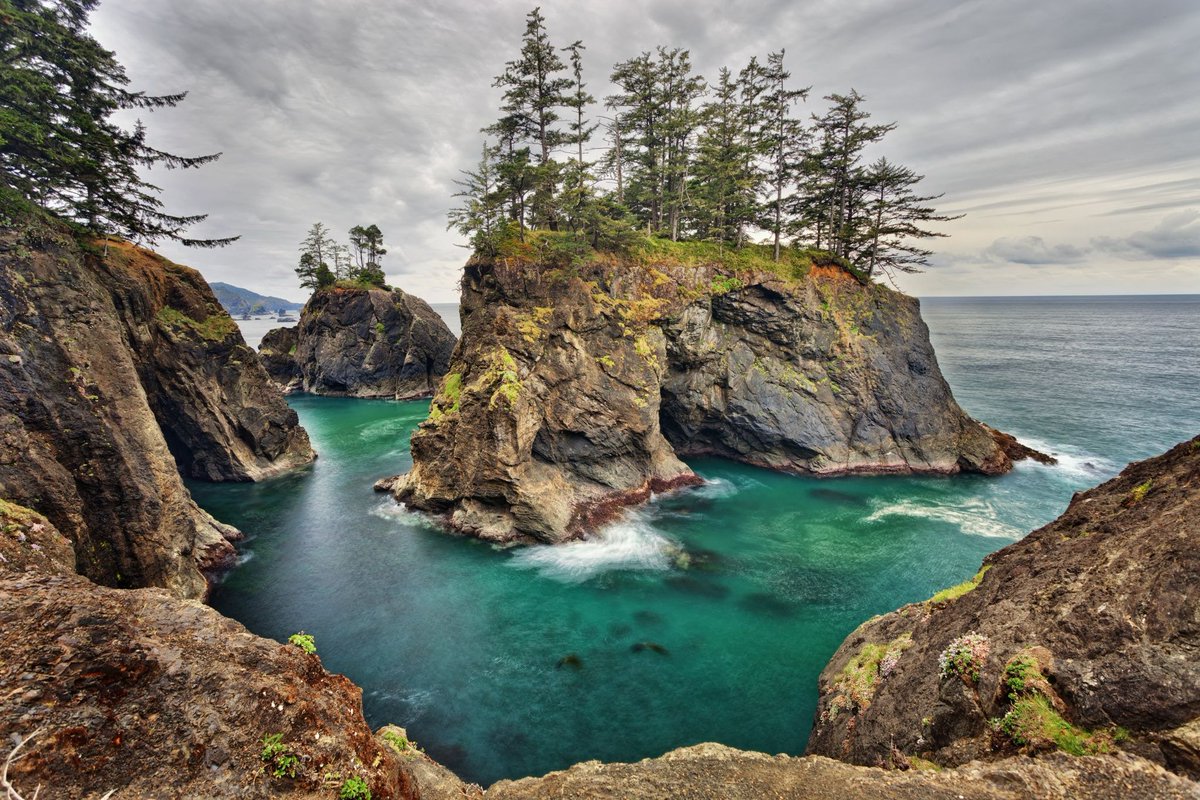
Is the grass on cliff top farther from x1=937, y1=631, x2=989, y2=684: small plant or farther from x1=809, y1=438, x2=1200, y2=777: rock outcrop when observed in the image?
x1=937, y1=631, x2=989, y2=684: small plant

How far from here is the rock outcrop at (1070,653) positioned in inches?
253

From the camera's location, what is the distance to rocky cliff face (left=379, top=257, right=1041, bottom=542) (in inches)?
1106

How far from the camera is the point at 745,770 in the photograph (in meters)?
7.96

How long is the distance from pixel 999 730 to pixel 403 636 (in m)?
19.0

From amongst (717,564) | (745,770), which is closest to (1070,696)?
(745,770)

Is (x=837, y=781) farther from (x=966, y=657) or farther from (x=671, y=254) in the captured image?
(x=671, y=254)

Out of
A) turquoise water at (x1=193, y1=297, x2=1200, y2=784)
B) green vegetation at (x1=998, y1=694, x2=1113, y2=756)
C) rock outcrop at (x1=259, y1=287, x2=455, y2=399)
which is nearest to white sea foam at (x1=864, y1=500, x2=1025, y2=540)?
turquoise water at (x1=193, y1=297, x2=1200, y2=784)

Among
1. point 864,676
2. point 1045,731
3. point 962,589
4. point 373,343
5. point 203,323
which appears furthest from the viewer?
point 373,343

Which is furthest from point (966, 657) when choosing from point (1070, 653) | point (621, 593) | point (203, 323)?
point (203, 323)

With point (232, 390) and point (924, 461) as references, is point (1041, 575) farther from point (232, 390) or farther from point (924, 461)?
point (232, 390)

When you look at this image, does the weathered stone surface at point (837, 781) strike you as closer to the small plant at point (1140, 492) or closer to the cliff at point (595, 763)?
the cliff at point (595, 763)

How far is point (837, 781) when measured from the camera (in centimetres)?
741

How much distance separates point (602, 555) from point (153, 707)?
20580mm

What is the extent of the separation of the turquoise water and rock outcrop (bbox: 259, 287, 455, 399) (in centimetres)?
2946
